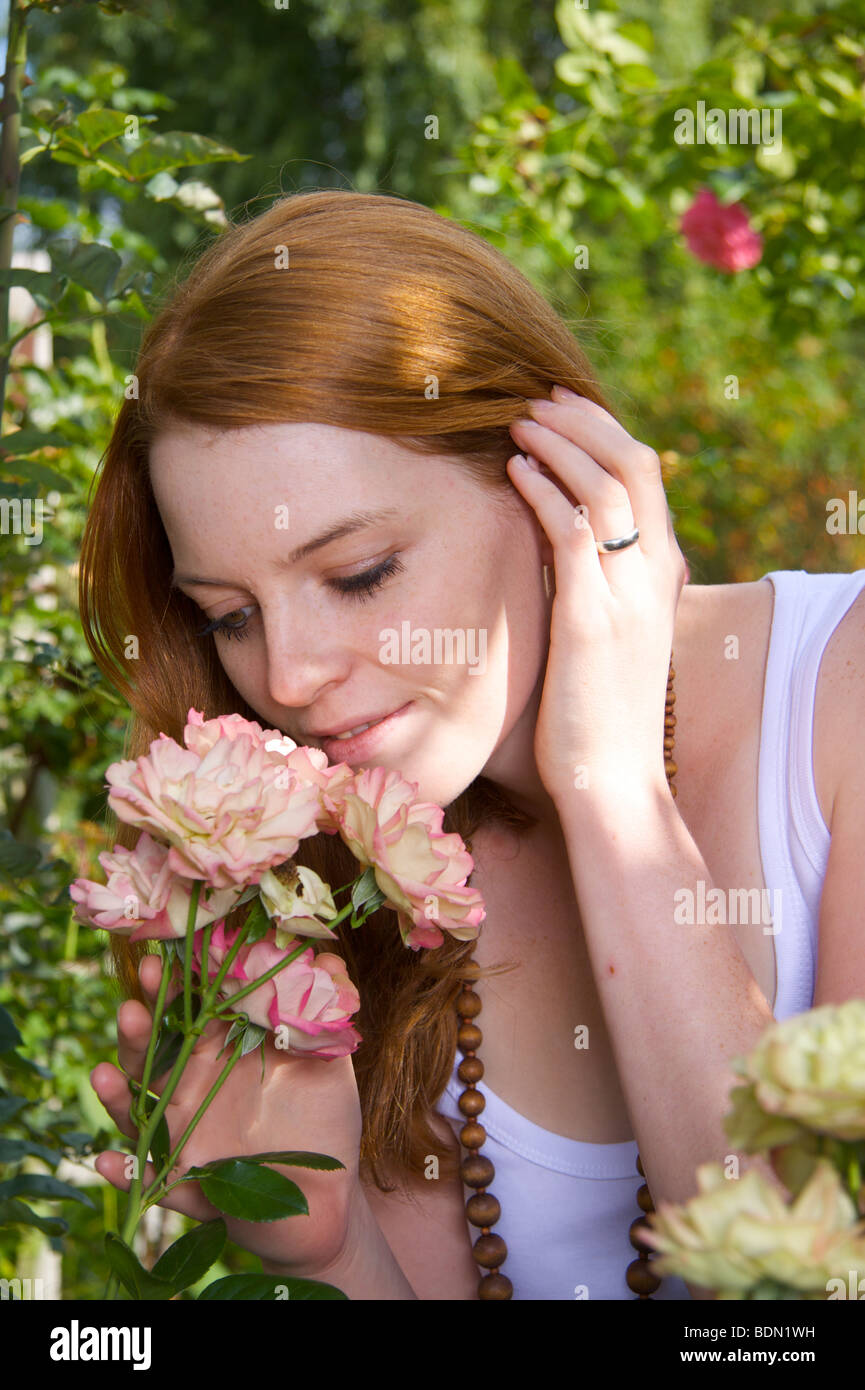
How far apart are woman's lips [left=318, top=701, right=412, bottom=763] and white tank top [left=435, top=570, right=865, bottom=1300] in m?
0.48

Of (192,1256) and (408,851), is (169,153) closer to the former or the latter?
(408,851)

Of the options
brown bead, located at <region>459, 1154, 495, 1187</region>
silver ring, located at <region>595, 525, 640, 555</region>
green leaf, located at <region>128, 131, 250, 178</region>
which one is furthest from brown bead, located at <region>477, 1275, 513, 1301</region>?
green leaf, located at <region>128, 131, 250, 178</region>

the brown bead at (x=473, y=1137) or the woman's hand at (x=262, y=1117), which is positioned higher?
the woman's hand at (x=262, y=1117)

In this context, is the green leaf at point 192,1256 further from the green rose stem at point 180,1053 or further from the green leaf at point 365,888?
the green leaf at point 365,888

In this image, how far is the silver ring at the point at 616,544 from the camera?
136 centimetres

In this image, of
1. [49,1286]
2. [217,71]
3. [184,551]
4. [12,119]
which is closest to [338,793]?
[184,551]

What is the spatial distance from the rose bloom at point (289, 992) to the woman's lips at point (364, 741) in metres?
0.45

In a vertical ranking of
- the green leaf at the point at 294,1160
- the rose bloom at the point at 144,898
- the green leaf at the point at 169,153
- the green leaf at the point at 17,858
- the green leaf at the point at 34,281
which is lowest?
the green leaf at the point at 294,1160

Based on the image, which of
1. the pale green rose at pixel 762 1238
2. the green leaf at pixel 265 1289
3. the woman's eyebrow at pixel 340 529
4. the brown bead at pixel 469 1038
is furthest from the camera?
the brown bead at pixel 469 1038

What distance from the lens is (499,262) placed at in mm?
1542

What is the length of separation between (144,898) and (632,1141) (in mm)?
908

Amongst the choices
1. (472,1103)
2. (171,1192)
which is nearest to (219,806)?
(171,1192)

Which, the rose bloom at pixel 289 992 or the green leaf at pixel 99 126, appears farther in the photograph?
the green leaf at pixel 99 126

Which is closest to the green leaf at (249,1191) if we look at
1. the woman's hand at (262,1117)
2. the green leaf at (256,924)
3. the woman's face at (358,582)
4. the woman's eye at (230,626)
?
the green leaf at (256,924)
